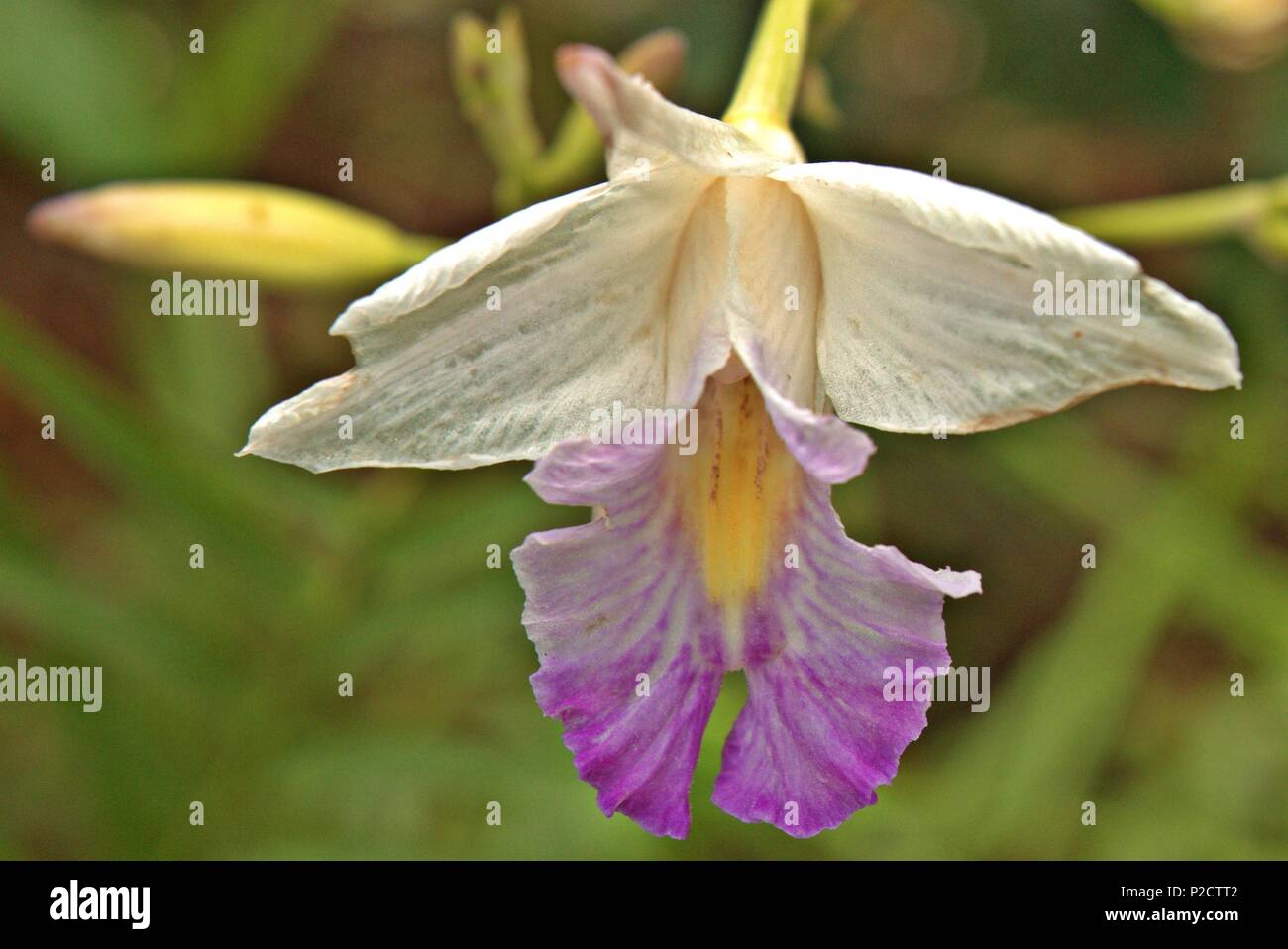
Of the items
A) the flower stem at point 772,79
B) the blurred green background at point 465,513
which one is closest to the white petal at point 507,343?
the flower stem at point 772,79

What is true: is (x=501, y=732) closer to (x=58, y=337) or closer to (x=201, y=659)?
(x=201, y=659)

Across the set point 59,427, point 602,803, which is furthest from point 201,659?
point 602,803

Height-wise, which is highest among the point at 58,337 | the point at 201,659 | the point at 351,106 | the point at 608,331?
the point at 351,106

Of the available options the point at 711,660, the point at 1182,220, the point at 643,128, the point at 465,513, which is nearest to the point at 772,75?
the point at 643,128

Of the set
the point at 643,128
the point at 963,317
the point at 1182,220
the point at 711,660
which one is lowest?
the point at 711,660

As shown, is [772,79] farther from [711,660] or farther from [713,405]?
[711,660]

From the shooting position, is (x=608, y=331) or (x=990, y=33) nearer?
(x=608, y=331)
